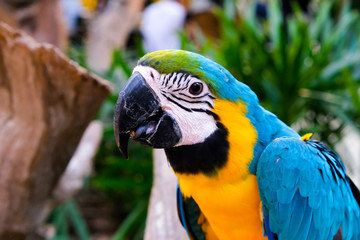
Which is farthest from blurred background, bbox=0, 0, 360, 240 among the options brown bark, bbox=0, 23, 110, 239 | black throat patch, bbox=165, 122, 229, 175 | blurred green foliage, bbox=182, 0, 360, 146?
black throat patch, bbox=165, 122, 229, 175

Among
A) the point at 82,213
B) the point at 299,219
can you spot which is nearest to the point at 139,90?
the point at 299,219

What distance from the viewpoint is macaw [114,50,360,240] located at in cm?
78

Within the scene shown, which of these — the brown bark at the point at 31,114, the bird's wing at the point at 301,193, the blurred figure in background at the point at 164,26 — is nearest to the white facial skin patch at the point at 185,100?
the bird's wing at the point at 301,193

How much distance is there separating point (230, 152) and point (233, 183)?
2.7 inches

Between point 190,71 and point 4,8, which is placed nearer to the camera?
point 190,71

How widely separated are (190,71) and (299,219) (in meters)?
0.39

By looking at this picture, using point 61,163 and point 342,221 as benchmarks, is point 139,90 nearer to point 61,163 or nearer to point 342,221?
point 342,221

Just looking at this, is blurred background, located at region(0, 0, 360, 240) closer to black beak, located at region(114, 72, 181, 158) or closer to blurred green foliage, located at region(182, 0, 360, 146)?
blurred green foliage, located at region(182, 0, 360, 146)

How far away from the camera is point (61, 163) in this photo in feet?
4.62

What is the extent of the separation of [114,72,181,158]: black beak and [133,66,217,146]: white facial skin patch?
1cm

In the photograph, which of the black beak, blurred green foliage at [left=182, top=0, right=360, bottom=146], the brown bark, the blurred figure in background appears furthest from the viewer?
the blurred figure in background

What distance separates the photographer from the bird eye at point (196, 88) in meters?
0.79

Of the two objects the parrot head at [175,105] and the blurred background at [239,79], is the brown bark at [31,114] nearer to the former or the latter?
the blurred background at [239,79]

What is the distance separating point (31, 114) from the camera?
1289mm
